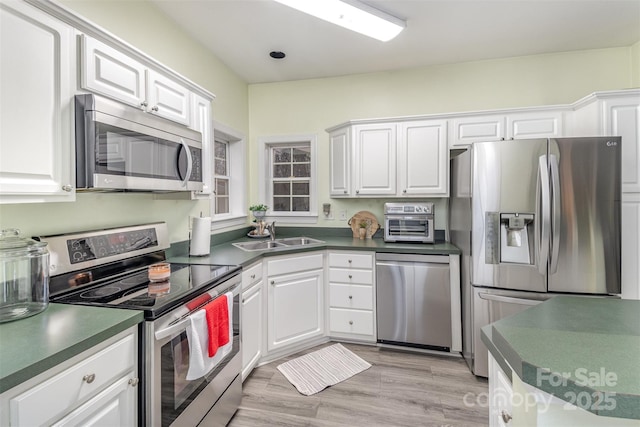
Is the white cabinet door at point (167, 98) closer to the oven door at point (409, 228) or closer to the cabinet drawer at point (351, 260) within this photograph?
the cabinet drawer at point (351, 260)

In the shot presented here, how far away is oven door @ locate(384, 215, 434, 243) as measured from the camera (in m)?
2.91

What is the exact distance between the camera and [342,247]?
2.82m

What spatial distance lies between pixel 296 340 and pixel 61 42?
2.45 meters

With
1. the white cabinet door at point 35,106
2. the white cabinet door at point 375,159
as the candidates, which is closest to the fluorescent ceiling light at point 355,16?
the white cabinet door at point 375,159

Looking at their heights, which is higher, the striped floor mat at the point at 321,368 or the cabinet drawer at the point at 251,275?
the cabinet drawer at the point at 251,275

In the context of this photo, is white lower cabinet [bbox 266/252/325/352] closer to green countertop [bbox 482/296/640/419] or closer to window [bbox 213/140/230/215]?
window [bbox 213/140/230/215]

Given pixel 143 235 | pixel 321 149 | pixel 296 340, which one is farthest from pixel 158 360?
pixel 321 149

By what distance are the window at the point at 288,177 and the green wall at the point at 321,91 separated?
12 centimetres

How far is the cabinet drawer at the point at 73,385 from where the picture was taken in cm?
82

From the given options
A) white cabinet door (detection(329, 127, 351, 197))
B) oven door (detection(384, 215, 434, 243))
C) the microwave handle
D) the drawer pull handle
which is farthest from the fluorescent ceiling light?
the drawer pull handle

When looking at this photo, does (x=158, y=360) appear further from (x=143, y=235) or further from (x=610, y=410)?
(x=610, y=410)

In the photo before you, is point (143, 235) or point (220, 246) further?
point (220, 246)

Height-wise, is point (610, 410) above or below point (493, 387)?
above

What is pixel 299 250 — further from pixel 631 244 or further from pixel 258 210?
pixel 631 244
